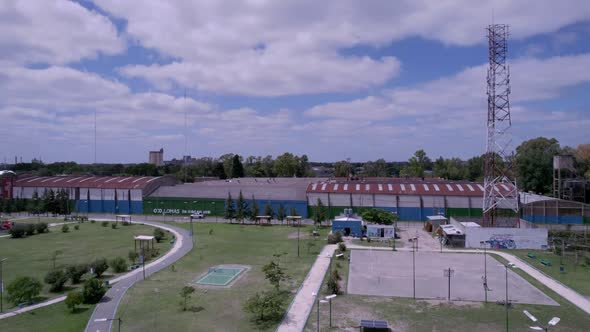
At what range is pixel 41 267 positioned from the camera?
3494 centimetres

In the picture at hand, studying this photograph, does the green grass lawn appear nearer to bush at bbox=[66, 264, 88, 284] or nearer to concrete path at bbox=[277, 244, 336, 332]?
concrete path at bbox=[277, 244, 336, 332]

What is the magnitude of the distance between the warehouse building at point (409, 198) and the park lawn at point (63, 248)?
2926cm

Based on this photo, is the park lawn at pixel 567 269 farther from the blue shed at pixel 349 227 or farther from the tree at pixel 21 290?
the tree at pixel 21 290

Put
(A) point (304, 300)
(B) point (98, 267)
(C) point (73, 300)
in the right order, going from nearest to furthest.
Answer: (C) point (73, 300) < (A) point (304, 300) < (B) point (98, 267)

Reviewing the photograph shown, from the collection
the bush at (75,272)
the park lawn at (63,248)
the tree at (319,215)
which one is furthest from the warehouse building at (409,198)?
the bush at (75,272)

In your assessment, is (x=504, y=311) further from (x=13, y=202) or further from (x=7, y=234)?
(x=13, y=202)

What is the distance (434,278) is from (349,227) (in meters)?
20.7

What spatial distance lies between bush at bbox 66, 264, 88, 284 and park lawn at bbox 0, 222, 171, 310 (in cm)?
71

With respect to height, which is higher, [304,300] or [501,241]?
[501,241]

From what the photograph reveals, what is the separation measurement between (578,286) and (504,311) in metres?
10.0

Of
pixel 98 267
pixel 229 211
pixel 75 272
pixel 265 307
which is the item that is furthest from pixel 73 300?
pixel 229 211

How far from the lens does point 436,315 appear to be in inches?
933

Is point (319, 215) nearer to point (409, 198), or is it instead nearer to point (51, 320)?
point (409, 198)

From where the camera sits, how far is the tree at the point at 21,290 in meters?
Result: 25.0
